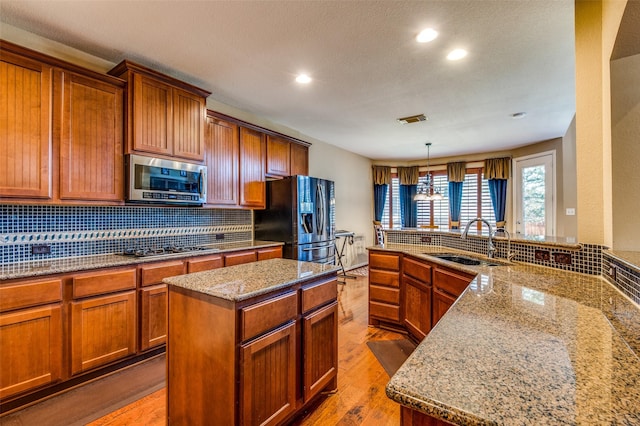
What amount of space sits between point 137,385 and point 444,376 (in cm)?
245

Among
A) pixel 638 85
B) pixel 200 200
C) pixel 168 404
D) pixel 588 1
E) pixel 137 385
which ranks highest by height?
pixel 588 1

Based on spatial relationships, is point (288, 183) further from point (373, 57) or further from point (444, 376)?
point (444, 376)

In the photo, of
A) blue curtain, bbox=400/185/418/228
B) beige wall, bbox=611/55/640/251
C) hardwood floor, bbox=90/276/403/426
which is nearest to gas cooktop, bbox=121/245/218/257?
hardwood floor, bbox=90/276/403/426

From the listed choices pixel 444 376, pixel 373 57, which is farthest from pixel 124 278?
pixel 373 57

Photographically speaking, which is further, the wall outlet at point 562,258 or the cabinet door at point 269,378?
the wall outlet at point 562,258

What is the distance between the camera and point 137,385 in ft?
7.32

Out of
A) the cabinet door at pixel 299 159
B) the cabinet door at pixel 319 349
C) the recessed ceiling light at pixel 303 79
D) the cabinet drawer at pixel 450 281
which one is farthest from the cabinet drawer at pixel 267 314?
the cabinet door at pixel 299 159

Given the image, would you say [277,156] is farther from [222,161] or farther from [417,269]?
[417,269]

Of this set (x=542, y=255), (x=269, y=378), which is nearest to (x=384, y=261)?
(x=542, y=255)

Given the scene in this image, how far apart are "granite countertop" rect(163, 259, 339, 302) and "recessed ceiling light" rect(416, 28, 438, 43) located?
187cm

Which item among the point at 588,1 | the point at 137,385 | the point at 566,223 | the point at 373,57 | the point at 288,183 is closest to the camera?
the point at 588,1

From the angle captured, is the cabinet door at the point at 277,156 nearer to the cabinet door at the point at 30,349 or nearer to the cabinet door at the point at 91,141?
the cabinet door at the point at 91,141

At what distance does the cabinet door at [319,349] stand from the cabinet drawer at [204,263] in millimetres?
1507

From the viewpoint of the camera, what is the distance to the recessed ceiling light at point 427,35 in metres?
2.20
